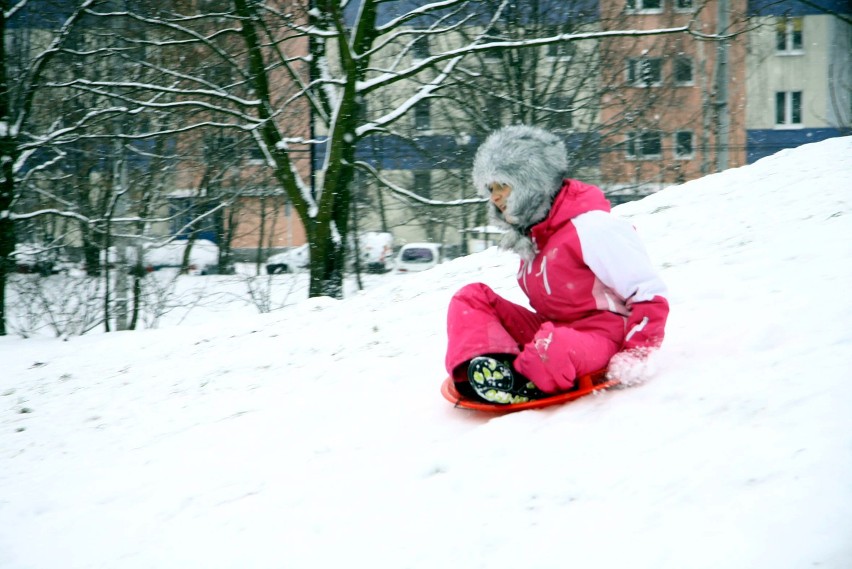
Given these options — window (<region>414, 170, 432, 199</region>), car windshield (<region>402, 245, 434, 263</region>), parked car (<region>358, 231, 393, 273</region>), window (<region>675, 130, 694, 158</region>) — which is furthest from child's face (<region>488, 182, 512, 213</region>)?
window (<region>414, 170, 432, 199</region>)

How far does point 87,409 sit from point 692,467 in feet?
13.5

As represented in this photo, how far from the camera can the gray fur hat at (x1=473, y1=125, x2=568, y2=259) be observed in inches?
132

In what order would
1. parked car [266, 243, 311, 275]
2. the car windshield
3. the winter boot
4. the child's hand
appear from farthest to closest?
the car windshield, parked car [266, 243, 311, 275], the winter boot, the child's hand

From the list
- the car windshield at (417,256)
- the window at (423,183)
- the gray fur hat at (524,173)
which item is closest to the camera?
the gray fur hat at (524,173)

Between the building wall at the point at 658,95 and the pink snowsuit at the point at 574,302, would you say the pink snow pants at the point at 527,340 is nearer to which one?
the pink snowsuit at the point at 574,302

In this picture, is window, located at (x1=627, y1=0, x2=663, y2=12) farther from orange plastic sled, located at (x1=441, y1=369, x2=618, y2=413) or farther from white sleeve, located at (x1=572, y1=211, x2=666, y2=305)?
orange plastic sled, located at (x1=441, y1=369, x2=618, y2=413)

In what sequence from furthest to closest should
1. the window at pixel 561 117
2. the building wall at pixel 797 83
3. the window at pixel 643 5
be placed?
the building wall at pixel 797 83 → the window at pixel 643 5 → the window at pixel 561 117

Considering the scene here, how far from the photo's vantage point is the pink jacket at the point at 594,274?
311 centimetres

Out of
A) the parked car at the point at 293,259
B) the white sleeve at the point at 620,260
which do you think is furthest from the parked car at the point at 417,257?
the white sleeve at the point at 620,260

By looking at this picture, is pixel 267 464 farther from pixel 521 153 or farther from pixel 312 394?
pixel 521 153

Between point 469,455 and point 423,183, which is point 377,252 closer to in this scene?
point 423,183

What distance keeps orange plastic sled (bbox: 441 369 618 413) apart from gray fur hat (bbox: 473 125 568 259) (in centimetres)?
62

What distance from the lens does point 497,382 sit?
127 inches

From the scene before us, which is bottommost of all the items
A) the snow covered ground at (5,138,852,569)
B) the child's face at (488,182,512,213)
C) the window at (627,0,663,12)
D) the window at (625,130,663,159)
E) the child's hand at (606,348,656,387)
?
the snow covered ground at (5,138,852,569)
